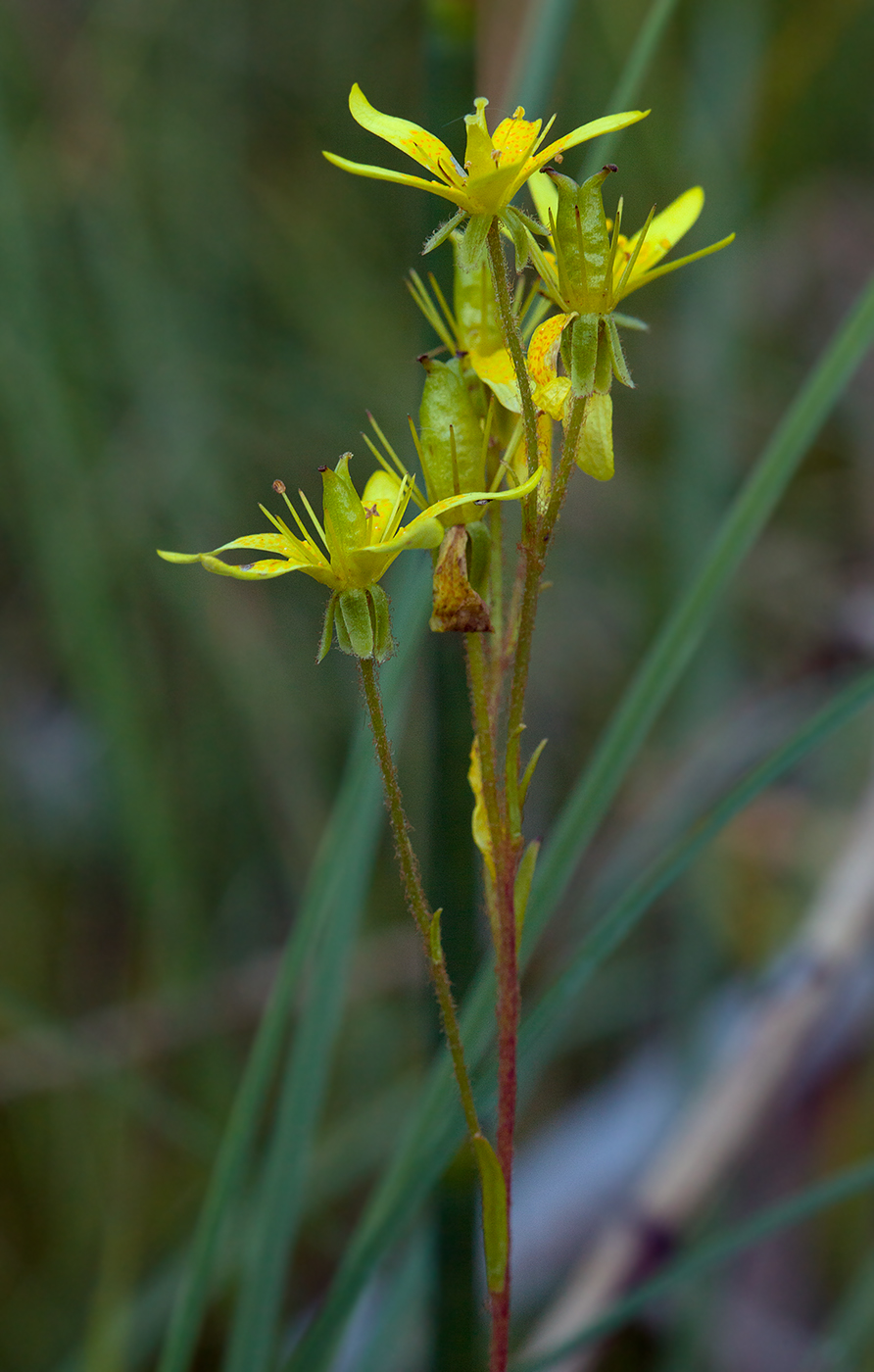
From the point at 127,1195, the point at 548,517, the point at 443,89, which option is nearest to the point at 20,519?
the point at 127,1195

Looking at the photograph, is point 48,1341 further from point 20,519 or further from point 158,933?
point 20,519

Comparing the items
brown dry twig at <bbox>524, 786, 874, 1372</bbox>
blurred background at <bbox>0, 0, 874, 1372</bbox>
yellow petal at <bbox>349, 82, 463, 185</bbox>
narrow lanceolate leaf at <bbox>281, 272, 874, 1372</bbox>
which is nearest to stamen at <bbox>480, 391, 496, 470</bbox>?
yellow petal at <bbox>349, 82, 463, 185</bbox>

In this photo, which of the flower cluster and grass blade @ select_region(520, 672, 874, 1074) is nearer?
the flower cluster

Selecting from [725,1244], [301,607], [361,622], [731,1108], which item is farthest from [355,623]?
[301,607]

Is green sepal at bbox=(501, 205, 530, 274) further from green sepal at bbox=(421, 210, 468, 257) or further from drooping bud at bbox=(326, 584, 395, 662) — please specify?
drooping bud at bbox=(326, 584, 395, 662)

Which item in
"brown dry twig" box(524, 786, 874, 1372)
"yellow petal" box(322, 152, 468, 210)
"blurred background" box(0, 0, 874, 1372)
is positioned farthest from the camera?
"blurred background" box(0, 0, 874, 1372)

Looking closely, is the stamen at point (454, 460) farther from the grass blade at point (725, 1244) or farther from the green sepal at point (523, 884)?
the grass blade at point (725, 1244)
